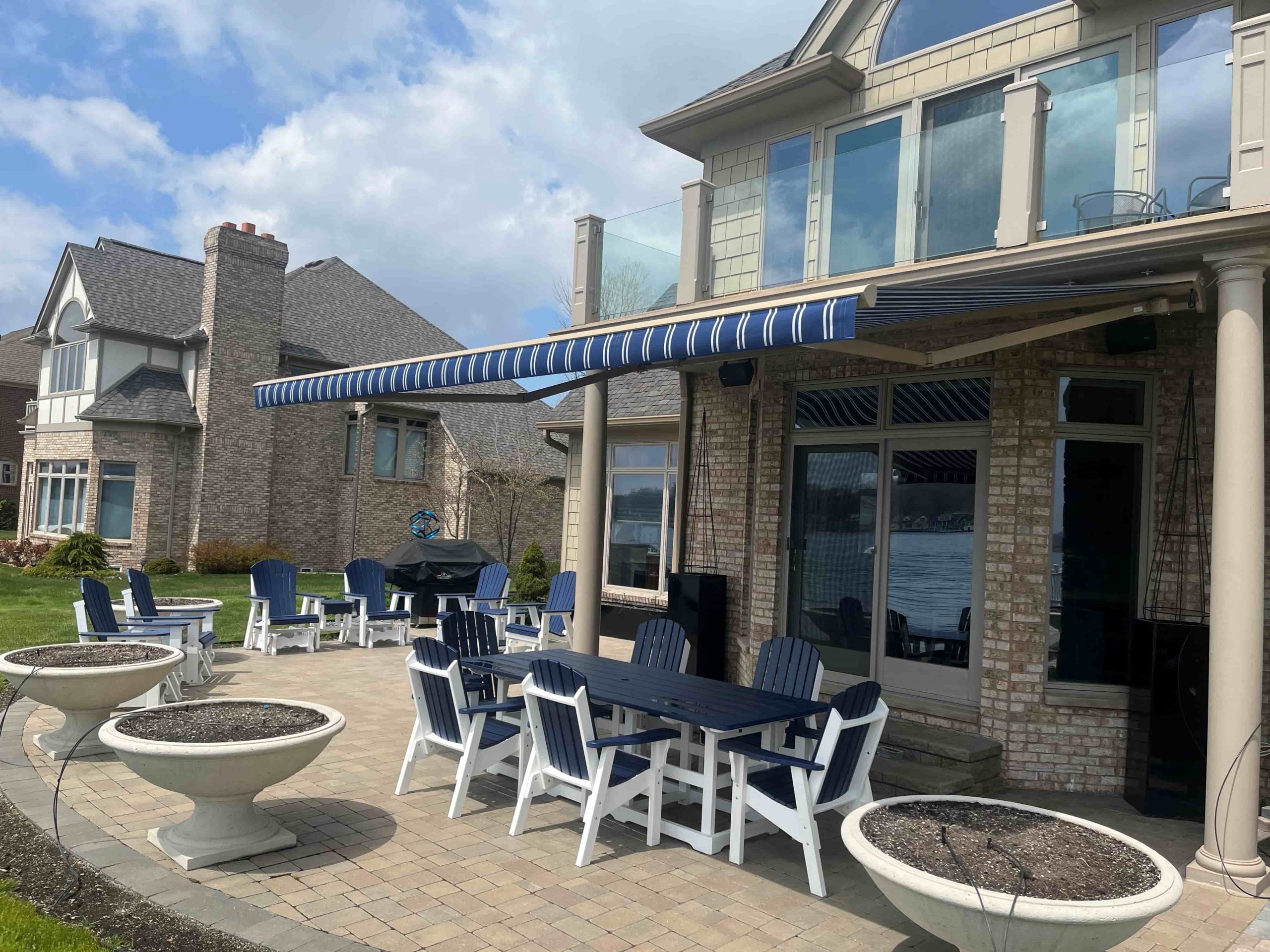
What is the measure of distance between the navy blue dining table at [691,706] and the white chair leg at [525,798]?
0.53m

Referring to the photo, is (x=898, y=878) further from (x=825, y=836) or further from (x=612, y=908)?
(x=825, y=836)

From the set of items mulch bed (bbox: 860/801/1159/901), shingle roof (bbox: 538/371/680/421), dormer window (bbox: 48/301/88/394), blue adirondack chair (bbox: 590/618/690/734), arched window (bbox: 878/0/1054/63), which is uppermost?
arched window (bbox: 878/0/1054/63)

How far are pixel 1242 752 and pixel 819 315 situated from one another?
3.37m

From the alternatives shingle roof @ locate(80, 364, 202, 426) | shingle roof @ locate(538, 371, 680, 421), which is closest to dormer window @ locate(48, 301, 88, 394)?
shingle roof @ locate(80, 364, 202, 426)

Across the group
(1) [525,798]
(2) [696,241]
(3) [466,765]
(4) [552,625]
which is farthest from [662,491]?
(1) [525,798]

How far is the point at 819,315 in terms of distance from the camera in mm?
4629

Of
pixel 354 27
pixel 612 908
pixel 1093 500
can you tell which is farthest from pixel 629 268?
pixel 612 908

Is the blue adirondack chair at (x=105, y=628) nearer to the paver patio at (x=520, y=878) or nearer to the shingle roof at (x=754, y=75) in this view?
the paver patio at (x=520, y=878)

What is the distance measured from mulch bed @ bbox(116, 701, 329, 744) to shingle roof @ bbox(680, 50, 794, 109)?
7.48 meters

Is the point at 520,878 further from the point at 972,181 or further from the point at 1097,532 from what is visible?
the point at 972,181

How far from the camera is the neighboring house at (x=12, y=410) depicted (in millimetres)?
40969

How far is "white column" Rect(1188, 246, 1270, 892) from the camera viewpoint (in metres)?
5.04

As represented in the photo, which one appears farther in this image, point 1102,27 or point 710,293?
point 710,293

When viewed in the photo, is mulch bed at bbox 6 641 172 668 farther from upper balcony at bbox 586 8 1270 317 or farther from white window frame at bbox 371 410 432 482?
white window frame at bbox 371 410 432 482
